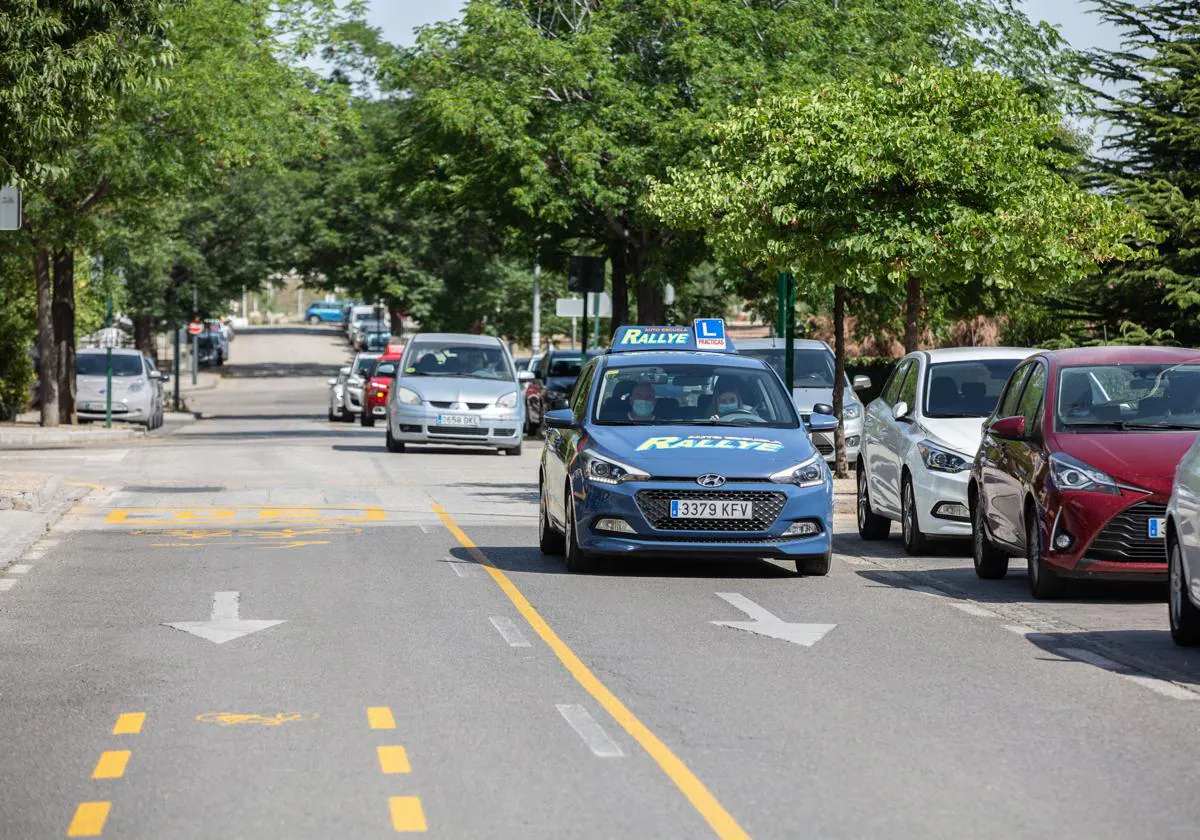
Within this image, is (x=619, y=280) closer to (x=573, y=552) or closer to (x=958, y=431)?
(x=958, y=431)

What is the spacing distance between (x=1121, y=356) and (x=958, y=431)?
8.18 ft

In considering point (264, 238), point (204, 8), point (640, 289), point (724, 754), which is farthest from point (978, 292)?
point (264, 238)

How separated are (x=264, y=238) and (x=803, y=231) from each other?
188ft

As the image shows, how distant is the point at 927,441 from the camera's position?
649 inches

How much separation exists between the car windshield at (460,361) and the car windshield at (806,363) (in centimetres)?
539

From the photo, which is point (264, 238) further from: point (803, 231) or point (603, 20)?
point (803, 231)

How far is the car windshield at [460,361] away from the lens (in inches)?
1293

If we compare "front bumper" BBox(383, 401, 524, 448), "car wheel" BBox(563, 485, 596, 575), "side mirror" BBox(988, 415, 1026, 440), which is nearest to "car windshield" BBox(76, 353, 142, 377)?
"front bumper" BBox(383, 401, 524, 448)

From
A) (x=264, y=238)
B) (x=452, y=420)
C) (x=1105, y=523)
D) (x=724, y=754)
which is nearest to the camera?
(x=724, y=754)

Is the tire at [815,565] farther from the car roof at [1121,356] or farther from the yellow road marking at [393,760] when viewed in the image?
the yellow road marking at [393,760]

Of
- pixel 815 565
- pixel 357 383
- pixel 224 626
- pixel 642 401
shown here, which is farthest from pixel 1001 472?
pixel 357 383

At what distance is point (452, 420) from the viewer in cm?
3152

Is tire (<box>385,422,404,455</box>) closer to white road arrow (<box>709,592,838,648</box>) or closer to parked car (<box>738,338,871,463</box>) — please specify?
parked car (<box>738,338,871,463</box>)

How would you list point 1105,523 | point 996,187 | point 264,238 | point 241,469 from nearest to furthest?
point 1105,523 < point 996,187 < point 241,469 < point 264,238
